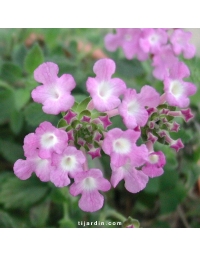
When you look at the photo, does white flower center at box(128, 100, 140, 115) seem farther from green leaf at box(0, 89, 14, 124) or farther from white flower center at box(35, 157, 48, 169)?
green leaf at box(0, 89, 14, 124)

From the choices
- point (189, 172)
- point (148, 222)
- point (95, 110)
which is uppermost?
point (95, 110)

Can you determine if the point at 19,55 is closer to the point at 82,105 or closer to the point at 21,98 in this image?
the point at 21,98

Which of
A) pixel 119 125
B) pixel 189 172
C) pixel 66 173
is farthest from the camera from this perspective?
pixel 189 172

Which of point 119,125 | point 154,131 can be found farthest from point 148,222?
point 154,131

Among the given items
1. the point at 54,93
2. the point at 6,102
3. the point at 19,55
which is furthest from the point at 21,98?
the point at 54,93

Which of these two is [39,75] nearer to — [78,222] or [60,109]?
[60,109]

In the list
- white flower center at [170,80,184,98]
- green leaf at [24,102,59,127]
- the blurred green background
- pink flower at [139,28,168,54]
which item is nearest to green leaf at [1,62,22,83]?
the blurred green background

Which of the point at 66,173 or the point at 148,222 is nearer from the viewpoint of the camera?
the point at 66,173

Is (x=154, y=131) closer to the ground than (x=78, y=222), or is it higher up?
higher up
